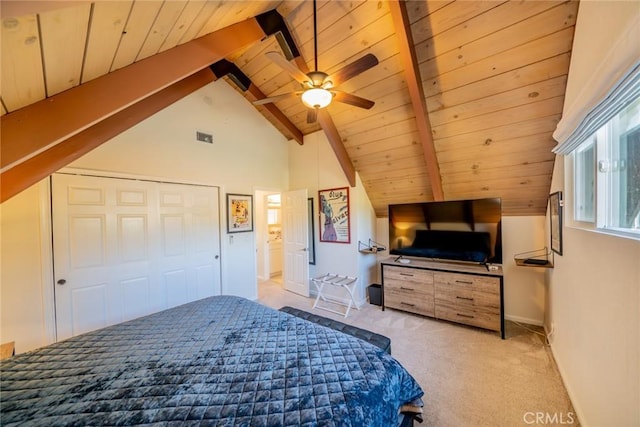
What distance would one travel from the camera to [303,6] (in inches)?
87.7

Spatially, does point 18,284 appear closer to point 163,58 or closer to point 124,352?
point 124,352

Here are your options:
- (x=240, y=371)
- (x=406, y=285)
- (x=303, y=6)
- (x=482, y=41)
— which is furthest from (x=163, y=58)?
(x=406, y=285)

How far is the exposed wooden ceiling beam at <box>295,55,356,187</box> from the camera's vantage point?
9.26 ft

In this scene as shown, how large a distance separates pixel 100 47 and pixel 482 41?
266 centimetres

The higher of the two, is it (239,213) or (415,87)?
(415,87)

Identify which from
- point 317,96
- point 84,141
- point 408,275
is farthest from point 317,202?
point 84,141

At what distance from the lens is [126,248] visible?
2762 millimetres

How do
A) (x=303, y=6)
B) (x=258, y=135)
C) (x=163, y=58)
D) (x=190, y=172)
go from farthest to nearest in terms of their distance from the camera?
(x=258, y=135), (x=190, y=172), (x=303, y=6), (x=163, y=58)

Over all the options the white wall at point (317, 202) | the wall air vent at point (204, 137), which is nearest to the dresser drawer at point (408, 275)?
the white wall at point (317, 202)

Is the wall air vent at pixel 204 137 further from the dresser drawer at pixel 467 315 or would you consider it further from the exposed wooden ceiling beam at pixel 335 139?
the dresser drawer at pixel 467 315

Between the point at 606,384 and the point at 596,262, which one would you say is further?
the point at 596,262

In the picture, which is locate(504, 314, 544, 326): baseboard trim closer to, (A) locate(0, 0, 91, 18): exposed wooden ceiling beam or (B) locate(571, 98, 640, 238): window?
(B) locate(571, 98, 640, 238): window

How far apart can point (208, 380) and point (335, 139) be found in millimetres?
2943

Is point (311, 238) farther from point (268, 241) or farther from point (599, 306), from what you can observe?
point (599, 306)
